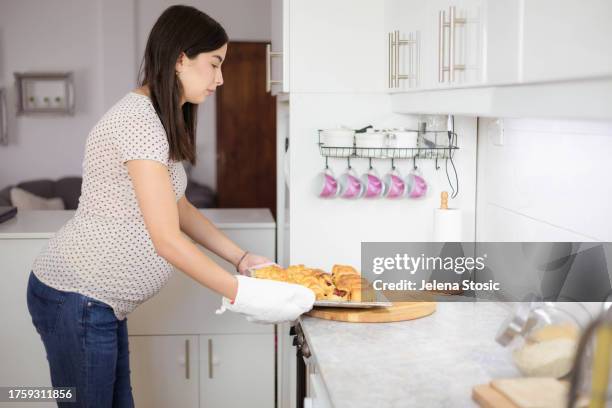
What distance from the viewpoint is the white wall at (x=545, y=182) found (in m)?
1.76

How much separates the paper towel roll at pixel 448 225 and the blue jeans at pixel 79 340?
1012 millimetres

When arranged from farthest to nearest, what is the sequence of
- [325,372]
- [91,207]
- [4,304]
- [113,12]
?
[113,12], [4,304], [91,207], [325,372]

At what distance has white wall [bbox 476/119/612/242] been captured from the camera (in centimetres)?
176

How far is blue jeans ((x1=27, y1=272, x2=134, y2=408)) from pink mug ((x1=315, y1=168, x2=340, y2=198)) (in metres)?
0.79

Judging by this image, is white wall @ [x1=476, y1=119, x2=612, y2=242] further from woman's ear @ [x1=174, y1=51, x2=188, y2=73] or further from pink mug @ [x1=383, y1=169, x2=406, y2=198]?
woman's ear @ [x1=174, y1=51, x2=188, y2=73]

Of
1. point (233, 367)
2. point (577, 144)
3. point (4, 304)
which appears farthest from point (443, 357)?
point (4, 304)

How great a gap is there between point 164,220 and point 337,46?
1013mm

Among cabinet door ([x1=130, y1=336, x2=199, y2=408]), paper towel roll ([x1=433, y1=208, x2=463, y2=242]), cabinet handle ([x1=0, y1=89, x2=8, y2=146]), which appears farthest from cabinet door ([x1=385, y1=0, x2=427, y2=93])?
cabinet handle ([x1=0, y1=89, x2=8, y2=146])

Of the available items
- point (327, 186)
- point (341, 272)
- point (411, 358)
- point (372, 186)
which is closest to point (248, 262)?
point (341, 272)

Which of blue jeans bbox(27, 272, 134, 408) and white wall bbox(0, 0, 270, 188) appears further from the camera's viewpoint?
white wall bbox(0, 0, 270, 188)

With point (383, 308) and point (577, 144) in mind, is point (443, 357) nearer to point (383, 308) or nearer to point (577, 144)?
point (383, 308)

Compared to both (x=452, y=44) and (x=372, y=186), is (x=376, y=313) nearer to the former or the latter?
(x=372, y=186)

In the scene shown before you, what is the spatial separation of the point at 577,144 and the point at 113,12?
5720mm

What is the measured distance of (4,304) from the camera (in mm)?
3053
